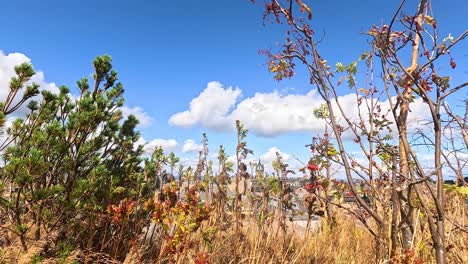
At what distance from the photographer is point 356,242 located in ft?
16.3

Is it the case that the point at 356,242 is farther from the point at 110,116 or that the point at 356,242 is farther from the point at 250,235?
the point at 110,116

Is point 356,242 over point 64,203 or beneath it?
beneath

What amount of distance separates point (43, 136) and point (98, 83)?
1.06m

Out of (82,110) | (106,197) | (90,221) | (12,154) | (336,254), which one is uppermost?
(82,110)

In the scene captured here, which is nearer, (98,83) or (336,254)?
(98,83)

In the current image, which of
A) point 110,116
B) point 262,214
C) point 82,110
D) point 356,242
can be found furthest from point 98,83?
point 356,242

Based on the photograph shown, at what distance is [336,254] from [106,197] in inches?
99.1

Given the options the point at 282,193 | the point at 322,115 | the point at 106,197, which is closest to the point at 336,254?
the point at 282,193

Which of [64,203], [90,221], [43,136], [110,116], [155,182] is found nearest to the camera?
[43,136]

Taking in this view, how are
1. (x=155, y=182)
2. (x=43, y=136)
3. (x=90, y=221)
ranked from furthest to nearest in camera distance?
(x=155, y=182), (x=90, y=221), (x=43, y=136)

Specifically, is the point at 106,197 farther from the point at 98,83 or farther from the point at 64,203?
the point at 98,83

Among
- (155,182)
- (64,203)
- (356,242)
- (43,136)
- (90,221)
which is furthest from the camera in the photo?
(356,242)

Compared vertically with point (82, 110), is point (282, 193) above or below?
below

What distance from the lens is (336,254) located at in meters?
4.14
